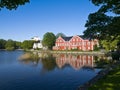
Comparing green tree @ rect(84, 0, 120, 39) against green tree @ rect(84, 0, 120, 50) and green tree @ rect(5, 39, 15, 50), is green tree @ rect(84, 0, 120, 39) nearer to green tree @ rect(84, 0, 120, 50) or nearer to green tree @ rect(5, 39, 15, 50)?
green tree @ rect(84, 0, 120, 50)

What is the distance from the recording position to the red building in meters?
100

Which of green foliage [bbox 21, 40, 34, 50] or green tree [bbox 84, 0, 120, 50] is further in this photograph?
green foliage [bbox 21, 40, 34, 50]

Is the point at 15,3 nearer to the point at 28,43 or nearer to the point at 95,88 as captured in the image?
the point at 95,88

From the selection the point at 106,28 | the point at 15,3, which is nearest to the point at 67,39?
the point at 106,28

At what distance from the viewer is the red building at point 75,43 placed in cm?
10050

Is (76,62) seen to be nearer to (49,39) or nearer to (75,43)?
(75,43)

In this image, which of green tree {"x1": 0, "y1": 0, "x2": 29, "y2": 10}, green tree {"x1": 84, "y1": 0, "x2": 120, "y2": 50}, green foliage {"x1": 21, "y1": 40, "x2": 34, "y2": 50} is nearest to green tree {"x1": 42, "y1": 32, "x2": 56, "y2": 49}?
green foliage {"x1": 21, "y1": 40, "x2": 34, "y2": 50}

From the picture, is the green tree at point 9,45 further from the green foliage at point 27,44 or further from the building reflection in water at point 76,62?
the building reflection in water at point 76,62

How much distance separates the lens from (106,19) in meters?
18.7

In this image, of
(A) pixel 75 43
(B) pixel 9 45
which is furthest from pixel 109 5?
(B) pixel 9 45

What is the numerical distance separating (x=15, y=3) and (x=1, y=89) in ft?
42.7

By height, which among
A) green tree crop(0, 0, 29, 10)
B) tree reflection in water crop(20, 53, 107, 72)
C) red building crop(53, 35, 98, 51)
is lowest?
tree reflection in water crop(20, 53, 107, 72)

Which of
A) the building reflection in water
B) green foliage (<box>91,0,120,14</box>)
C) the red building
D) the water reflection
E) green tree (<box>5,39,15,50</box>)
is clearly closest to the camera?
green foliage (<box>91,0,120,14</box>)

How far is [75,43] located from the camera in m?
105
